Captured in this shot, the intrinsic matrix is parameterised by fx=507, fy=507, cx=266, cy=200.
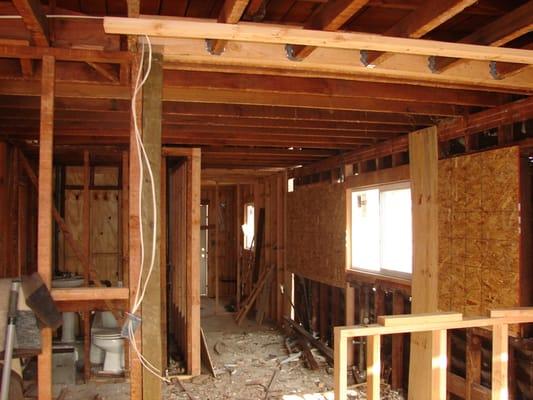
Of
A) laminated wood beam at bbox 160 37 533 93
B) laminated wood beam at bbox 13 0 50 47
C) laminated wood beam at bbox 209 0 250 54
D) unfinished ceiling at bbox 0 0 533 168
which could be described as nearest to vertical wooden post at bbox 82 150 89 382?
unfinished ceiling at bbox 0 0 533 168

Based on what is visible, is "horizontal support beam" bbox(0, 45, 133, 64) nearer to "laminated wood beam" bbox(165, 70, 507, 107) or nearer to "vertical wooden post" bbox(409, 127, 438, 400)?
"laminated wood beam" bbox(165, 70, 507, 107)

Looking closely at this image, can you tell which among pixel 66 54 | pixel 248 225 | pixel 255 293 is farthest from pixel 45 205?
pixel 248 225

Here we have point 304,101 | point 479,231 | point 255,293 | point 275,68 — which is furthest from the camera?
point 255,293

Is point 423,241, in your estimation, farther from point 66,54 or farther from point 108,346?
point 108,346

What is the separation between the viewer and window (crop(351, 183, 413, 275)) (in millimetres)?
5195

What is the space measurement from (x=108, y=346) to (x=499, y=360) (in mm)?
4200

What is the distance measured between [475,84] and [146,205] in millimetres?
2085

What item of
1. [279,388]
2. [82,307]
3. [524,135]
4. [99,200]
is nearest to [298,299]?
[279,388]

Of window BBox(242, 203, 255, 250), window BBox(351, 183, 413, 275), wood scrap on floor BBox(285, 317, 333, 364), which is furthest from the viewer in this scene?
window BBox(242, 203, 255, 250)

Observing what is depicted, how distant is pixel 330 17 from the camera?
2.32m

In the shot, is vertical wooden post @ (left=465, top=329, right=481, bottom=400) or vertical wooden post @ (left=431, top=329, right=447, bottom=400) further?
vertical wooden post @ (left=465, top=329, right=481, bottom=400)

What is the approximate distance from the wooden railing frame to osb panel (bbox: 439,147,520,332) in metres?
1.16

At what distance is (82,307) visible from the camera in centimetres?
243

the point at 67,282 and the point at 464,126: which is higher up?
the point at 464,126
